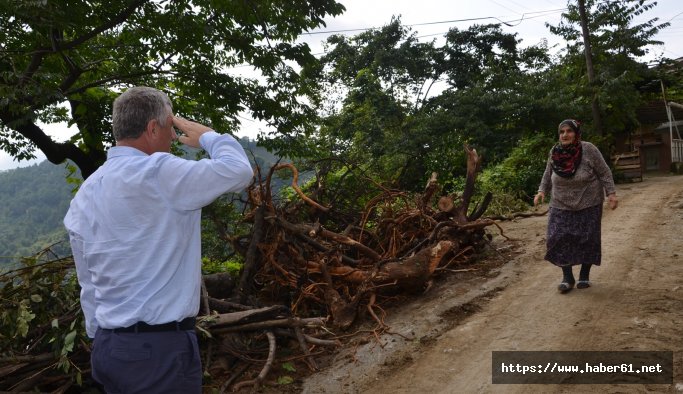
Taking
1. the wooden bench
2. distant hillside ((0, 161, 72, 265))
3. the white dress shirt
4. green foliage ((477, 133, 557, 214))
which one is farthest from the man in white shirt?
distant hillside ((0, 161, 72, 265))

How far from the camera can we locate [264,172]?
8.31 meters

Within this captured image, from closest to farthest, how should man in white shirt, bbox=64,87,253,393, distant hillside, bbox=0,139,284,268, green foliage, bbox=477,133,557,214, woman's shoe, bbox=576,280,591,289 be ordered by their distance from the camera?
man in white shirt, bbox=64,87,253,393 < woman's shoe, bbox=576,280,591,289 < green foliage, bbox=477,133,557,214 < distant hillside, bbox=0,139,284,268

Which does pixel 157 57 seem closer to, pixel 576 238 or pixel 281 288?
pixel 281 288

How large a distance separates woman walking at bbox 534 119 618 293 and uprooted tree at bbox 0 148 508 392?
1.23m

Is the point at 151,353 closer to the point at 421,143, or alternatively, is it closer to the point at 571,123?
the point at 571,123

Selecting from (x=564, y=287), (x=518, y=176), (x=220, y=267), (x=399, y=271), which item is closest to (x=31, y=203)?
(x=518, y=176)

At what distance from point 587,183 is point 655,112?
20101 millimetres

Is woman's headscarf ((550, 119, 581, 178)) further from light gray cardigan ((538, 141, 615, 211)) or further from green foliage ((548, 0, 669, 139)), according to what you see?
green foliage ((548, 0, 669, 139))

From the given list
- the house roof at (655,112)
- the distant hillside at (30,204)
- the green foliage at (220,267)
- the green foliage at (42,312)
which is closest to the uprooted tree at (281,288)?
the green foliage at (42,312)

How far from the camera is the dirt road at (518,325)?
3617 mm

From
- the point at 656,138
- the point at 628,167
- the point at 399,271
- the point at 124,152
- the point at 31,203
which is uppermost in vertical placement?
the point at 656,138

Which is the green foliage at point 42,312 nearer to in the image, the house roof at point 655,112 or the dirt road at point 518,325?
the dirt road at point 518,325

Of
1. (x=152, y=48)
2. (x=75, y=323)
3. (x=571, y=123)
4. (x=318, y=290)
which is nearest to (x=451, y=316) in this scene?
(x=318, y=290)

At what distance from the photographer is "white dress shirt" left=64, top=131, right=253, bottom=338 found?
5.62 feet
